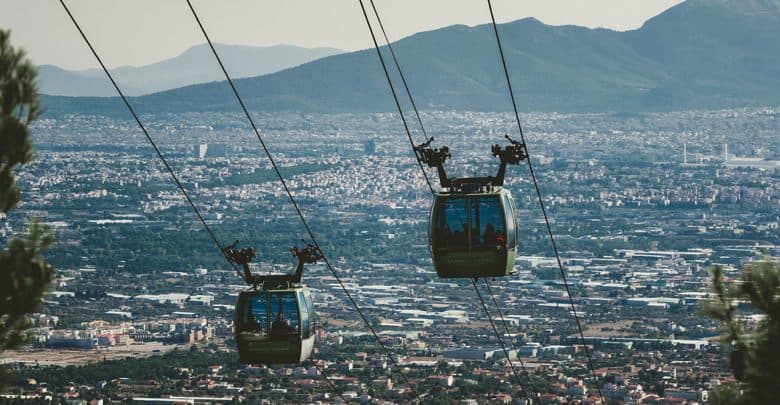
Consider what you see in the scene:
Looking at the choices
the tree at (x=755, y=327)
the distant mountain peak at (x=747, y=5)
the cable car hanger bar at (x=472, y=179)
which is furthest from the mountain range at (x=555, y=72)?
the tree at (x=755, y=327)

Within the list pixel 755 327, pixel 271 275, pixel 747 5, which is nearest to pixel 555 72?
pixel 747 5

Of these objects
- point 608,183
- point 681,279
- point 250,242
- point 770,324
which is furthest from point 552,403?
point 608,183

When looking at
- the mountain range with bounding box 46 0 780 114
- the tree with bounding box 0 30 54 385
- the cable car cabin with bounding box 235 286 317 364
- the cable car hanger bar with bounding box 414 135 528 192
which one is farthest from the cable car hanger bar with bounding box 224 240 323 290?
the mountain range with bounding box 46 0 780 114

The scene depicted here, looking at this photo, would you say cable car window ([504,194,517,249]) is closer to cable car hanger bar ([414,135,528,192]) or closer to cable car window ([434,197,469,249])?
cable car hanger bar ([414,135,528,192])

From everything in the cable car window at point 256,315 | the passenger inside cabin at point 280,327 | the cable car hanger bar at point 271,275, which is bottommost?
the passenger inside cabin at point 280,327

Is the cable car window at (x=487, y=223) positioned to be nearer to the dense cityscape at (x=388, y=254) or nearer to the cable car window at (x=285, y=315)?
the cable car window at (x=285, y=315)

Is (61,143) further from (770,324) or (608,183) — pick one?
Answer: (770,324)
